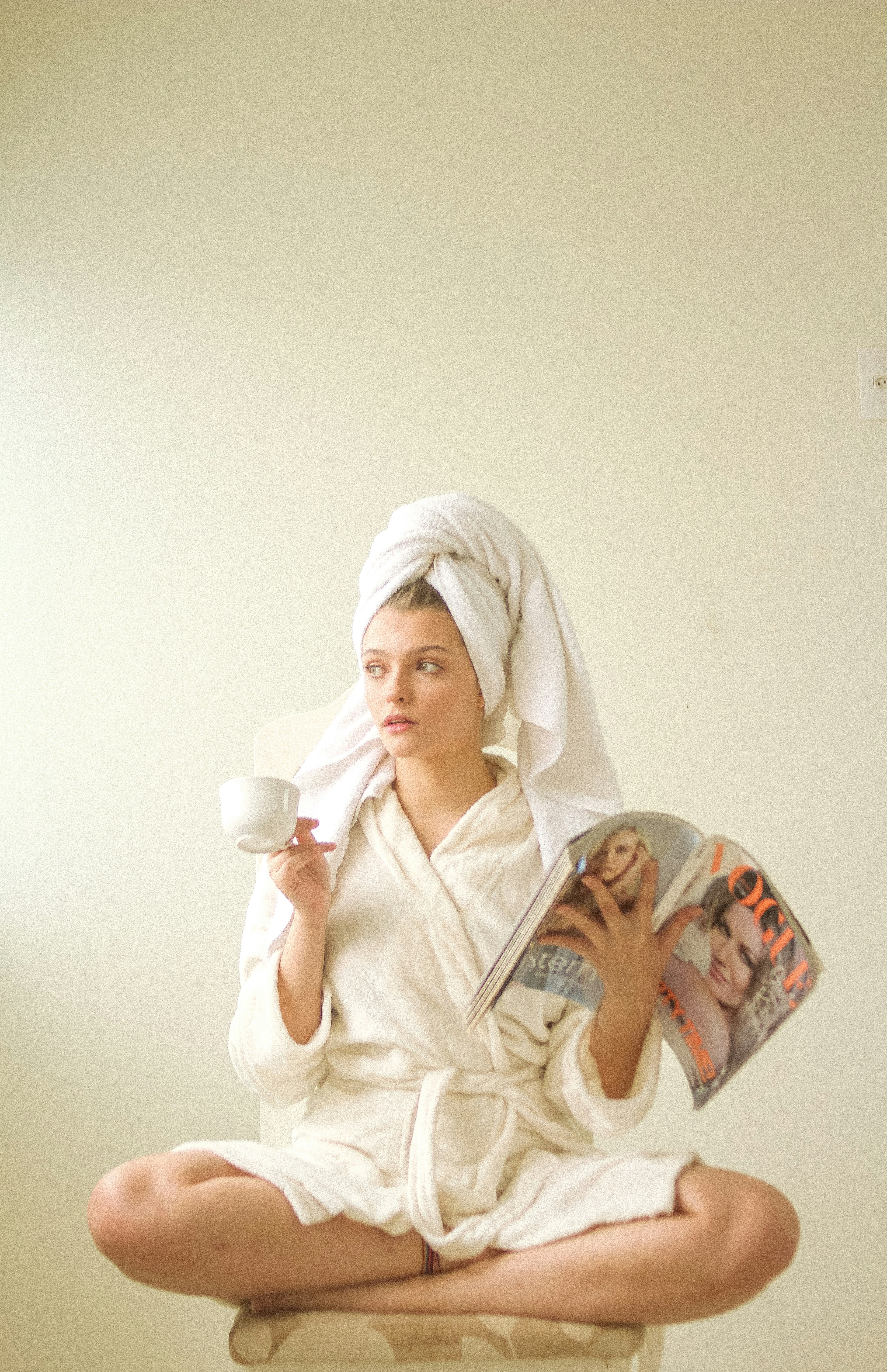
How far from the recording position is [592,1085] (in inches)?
53.3

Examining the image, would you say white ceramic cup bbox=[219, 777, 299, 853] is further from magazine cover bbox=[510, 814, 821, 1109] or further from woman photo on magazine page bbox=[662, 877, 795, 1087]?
woman photo on magazine page bbox=[662, 877, 795, 1087]

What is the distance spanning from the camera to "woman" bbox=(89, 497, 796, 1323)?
46.3 inches

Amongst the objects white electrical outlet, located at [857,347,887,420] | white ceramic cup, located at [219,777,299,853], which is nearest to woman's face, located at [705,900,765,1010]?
white ceramic cup, located at [219,777,299,853]

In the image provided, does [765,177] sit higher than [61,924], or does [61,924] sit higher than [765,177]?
[765,177]

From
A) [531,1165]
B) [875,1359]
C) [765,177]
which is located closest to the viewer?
[531,1165]

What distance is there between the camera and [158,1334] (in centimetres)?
198

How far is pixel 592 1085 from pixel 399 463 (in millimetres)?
1036

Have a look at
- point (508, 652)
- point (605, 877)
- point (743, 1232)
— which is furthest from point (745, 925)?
point (508, 652)

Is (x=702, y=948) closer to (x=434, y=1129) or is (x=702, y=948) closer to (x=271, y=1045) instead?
(x=434, y=1129)

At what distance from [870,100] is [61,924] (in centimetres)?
170

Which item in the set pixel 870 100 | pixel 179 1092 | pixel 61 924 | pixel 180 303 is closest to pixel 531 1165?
pixel 179 1092

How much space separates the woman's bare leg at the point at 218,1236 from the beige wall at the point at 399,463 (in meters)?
0.82

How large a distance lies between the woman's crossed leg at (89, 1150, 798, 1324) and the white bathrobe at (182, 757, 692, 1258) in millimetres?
23

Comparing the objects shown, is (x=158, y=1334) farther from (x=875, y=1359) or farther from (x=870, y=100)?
(x=870, y=100)
